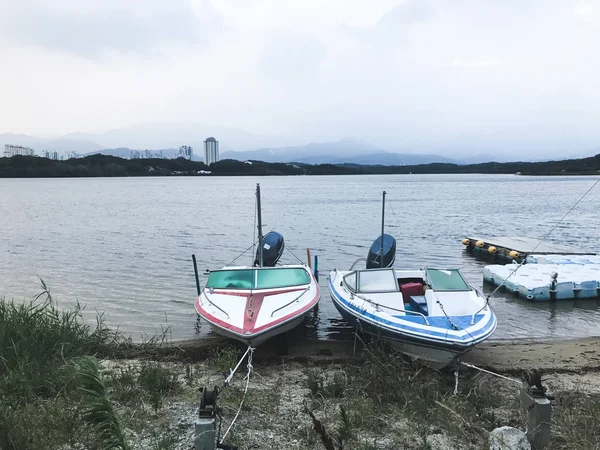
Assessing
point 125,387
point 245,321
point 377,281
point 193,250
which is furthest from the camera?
point 193,250

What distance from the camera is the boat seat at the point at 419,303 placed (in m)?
10.7

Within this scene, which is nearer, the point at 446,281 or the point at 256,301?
the point at 256,301

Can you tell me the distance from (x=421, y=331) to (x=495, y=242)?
66.4ft

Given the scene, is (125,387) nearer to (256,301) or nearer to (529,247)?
(256,301)

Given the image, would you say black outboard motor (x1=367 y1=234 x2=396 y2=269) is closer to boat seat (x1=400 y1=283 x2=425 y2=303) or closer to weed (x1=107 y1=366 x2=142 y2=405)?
boat seat (x1=400 y1=283 x2=425 y2=303)

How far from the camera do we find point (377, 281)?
1144 centimetres

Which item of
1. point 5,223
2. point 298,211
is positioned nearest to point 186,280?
point 5,223

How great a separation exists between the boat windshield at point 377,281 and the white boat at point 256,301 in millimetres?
1228

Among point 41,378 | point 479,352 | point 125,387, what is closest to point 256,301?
point 125,387

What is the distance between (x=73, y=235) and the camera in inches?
1350

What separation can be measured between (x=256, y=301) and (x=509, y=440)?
6.59 meters

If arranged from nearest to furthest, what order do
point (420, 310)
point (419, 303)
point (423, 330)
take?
point (423, 330) → point (420, 310) → point (419, 303)

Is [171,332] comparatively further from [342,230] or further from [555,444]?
[342,230]

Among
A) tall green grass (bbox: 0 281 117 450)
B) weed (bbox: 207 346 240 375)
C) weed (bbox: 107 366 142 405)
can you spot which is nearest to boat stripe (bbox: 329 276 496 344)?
weed (bbox: 207 346 240 375)
